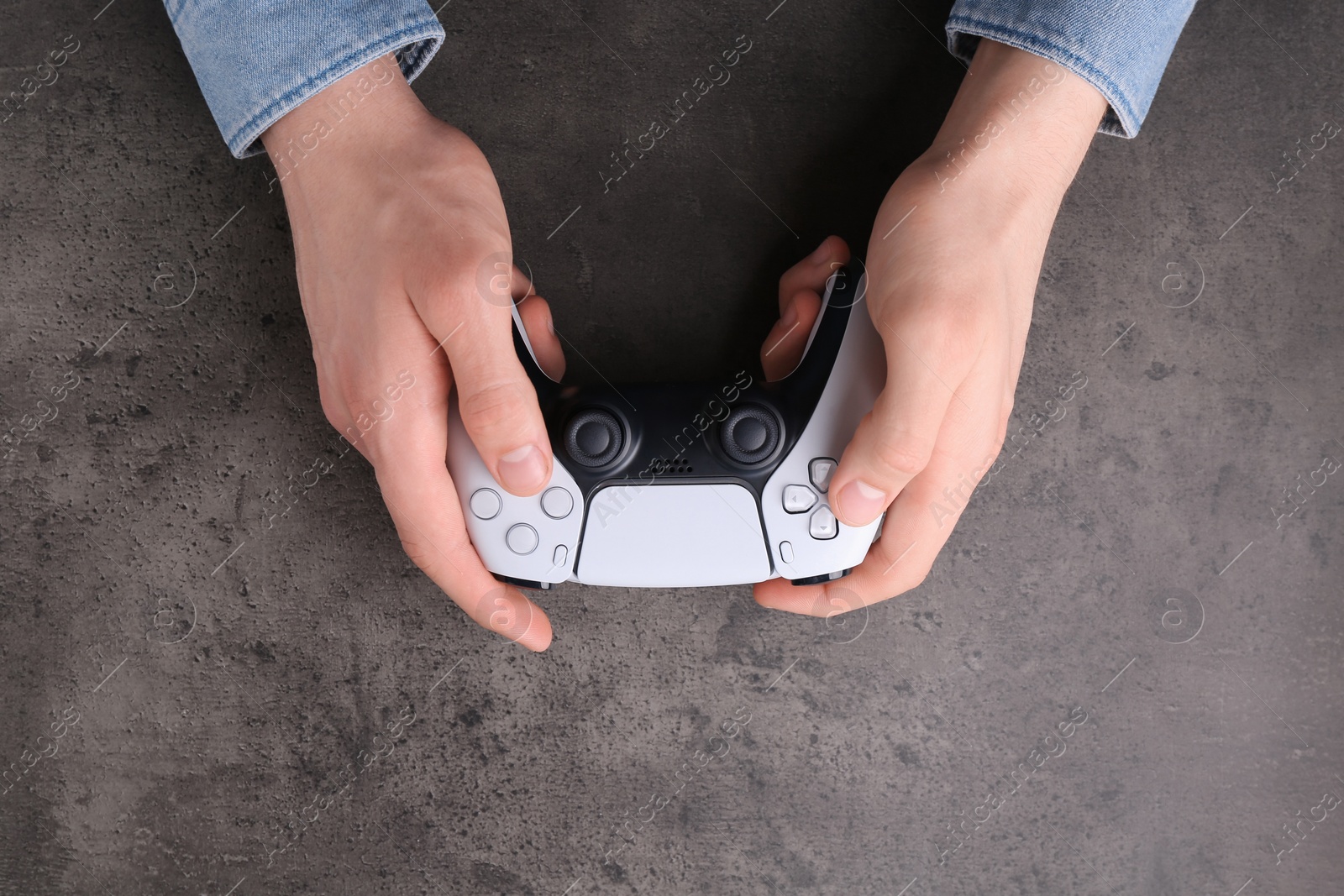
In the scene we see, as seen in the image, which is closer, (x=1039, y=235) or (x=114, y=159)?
(x=1039, y=235)

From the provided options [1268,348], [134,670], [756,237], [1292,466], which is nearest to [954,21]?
[756,237]

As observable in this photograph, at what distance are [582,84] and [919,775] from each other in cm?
118

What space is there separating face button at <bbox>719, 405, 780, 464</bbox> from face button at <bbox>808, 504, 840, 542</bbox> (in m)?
0.10

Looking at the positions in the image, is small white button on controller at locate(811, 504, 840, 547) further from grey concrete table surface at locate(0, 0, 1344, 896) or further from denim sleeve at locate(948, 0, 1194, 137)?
denim sleeve at locate(948, 0, 1194, 137)

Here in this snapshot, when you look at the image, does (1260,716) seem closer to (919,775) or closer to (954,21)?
(919,775)

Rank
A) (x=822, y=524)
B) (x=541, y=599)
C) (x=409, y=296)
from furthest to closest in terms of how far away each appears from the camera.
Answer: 1. (x=541, y=599)
2. (x=822, y=524)
3. (x=409, y=296)

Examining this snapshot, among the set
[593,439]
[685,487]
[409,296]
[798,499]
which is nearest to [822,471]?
[798,499]

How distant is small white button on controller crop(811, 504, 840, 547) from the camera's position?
92cm

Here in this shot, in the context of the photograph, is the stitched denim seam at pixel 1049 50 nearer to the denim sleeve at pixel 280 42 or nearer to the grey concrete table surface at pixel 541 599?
the grey concrete table surface at pixel 541 599

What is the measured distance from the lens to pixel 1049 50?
0.85 meters

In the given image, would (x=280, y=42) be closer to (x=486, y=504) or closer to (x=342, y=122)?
(x=342, y=122)

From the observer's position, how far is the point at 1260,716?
3.85ft

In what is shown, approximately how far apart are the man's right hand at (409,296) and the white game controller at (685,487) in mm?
46

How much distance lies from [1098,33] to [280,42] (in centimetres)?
91
